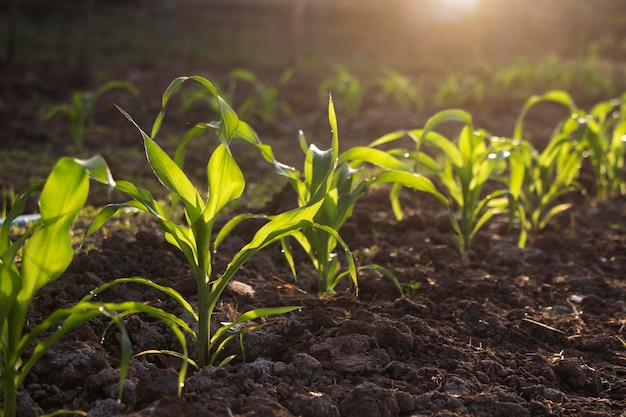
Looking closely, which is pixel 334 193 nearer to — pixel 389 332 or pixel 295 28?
pixel 389 332

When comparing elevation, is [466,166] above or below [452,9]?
below

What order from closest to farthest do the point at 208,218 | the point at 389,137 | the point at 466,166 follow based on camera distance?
the point at 208,218 → the point at 389,137 → the point at 466,166

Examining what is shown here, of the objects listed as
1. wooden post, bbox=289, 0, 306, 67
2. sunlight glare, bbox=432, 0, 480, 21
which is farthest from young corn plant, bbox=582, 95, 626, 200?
sunlight glare, bbox=432, 0, 480, 21

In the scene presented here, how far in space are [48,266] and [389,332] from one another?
3.14 feet

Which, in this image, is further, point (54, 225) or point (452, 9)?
point (452, 9)

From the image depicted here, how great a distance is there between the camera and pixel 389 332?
211 centimetres

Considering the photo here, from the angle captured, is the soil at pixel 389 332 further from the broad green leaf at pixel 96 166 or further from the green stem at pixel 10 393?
the broad green leaf at pixel 96 166

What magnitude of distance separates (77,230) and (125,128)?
8.97 ft

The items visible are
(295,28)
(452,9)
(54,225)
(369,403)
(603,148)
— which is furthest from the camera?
(452,9)

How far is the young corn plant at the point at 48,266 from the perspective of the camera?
141 cm

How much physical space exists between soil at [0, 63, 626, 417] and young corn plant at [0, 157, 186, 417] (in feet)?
0.59

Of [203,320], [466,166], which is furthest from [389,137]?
[203,320]

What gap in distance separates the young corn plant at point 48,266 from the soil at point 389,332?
18cm

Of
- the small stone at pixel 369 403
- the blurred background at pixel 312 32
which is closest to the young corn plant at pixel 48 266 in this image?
the small stone at pixel 369 403
